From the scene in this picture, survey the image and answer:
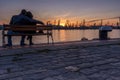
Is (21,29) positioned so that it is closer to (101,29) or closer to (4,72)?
(4,72)

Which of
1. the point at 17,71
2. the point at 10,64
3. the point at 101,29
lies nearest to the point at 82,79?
the point at 17,71

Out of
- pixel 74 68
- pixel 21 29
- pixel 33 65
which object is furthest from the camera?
pixel 21 29

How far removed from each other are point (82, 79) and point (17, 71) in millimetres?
1277

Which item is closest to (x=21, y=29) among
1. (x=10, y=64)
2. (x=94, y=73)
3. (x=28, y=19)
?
(x=28, y=19)

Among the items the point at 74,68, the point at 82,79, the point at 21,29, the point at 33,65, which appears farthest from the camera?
the point at 21,29

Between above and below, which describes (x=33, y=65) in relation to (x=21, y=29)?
below

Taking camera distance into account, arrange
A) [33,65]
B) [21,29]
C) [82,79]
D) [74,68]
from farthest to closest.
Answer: [21,29], [33,65], [74,68], [82,79]

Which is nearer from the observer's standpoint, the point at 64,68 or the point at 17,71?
the point at 17,71

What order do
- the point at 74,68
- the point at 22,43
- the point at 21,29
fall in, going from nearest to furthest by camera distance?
the point at 74,68 < the point at 21,29 < the point at 22,43

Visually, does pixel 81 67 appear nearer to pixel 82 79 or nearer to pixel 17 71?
pixel 82 79

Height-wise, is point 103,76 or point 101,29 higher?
point 101,29

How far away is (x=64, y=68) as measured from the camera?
13.9 feet

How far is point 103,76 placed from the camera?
3627 millimetres

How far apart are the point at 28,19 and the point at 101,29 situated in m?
6.15
